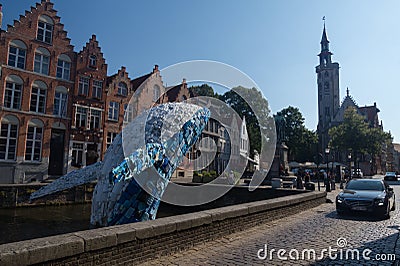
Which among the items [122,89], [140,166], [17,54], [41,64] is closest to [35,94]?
[41,64]

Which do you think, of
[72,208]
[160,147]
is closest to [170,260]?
[160,147]

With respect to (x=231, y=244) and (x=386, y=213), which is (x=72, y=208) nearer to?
(x=231, y=244)

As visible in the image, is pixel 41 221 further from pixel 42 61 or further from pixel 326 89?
pixel 326 89

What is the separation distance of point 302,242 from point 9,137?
2561 cm

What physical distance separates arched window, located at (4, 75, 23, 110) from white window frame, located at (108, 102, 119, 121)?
348 inches

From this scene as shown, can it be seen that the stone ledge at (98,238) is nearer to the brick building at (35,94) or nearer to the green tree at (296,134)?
the brick building at (35,94)

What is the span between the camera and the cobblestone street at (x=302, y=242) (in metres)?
5.70

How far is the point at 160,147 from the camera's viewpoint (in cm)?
927

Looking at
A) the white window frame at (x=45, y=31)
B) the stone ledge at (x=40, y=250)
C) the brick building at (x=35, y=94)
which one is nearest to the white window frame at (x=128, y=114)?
the brick building at (x=35, y=94)

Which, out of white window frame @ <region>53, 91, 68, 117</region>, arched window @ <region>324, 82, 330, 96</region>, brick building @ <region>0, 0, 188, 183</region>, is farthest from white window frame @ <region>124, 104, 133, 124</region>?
arched window @ <region>324, 82, 330, 96</region>

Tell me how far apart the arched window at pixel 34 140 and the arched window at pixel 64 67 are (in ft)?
16.6

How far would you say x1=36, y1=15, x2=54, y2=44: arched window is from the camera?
27859 millimetres

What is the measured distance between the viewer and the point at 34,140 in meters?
26.7

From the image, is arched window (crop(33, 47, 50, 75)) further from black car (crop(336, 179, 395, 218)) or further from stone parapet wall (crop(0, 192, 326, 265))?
black car (crop(336, 179, 395, 218))
